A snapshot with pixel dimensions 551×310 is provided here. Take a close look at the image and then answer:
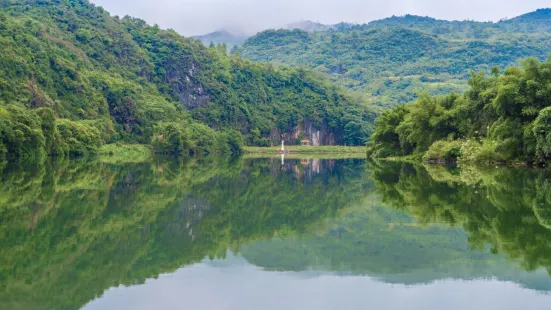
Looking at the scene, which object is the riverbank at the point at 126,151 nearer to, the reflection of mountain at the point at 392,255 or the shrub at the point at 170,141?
the shrub at the point at 170,141

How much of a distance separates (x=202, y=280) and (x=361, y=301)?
273cm

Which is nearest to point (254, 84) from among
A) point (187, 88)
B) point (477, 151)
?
point (187, 88)

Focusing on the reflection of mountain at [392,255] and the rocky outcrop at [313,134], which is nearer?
the reflection of mountain at [392,255]

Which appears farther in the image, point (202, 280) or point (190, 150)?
point (190, 150)

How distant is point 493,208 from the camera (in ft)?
60.0

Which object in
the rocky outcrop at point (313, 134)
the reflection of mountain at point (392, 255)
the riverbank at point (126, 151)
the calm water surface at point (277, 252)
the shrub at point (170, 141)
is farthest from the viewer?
the rocky outcrop at point (313, 134)

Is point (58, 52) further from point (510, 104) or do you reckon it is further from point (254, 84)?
point (510, 104)

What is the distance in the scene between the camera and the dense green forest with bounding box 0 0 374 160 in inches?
4358

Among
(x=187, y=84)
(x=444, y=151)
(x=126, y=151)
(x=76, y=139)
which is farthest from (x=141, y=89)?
(x=444, y=151)

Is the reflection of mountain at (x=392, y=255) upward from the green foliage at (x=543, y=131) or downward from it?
downward

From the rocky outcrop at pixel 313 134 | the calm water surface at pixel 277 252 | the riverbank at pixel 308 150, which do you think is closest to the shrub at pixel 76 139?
the riverbank at pixel 308 150

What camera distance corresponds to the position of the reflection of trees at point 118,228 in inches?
411

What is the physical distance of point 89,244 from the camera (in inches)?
526

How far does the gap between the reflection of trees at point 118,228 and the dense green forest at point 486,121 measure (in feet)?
57.8
